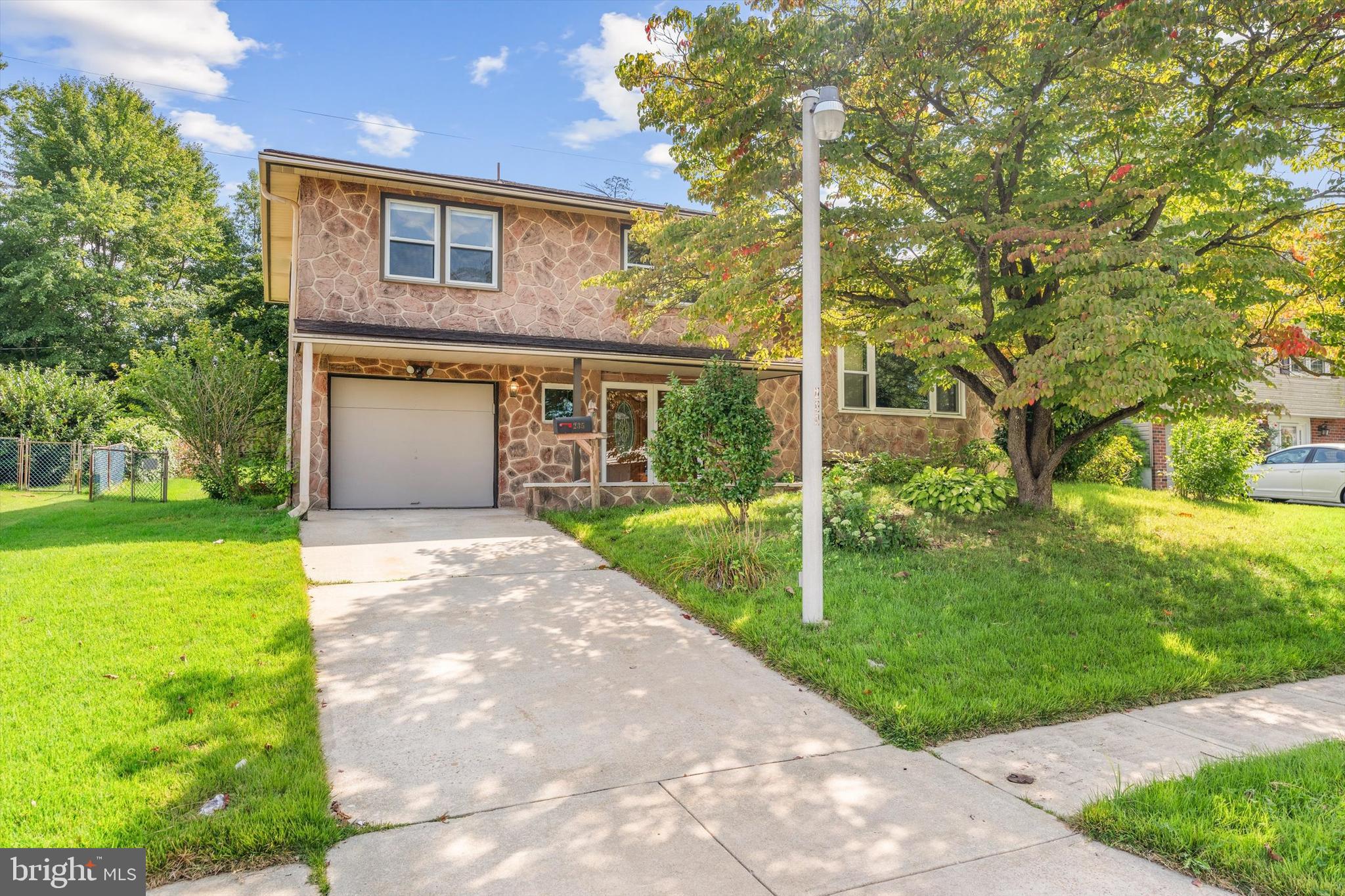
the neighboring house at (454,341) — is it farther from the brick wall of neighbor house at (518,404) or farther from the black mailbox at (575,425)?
the black mailbox at (575,425)

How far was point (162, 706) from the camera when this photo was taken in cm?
383

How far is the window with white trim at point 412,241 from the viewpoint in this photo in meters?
12.0

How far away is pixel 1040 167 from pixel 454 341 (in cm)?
817

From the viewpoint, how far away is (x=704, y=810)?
3.03m

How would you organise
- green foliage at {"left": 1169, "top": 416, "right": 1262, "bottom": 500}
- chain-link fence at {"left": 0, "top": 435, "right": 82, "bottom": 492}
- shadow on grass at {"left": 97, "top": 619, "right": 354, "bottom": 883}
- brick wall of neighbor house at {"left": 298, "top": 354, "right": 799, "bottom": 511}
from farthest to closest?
chain-link fence at {"left": 0, "top": 435, "right": 82, "bottom": 492}
brick wall of neighbor house at {"left": 298, "top": 354, "right": 799, "bottom": 511}
green foliage at {"left": 1169, "top": 416, "right": 1262, "bottom": 500}
shadow on grass at {"left": 97, "top": 619, "right": 354, "bottom": 883}

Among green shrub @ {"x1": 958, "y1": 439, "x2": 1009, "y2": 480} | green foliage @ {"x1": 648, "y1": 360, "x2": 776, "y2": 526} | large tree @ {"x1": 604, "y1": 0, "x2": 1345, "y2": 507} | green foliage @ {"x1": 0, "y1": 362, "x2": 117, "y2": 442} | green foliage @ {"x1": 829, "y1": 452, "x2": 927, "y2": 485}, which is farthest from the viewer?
green foliage @ {"x1": 0, "y1": 362, "x2": 117, "y2": 442}

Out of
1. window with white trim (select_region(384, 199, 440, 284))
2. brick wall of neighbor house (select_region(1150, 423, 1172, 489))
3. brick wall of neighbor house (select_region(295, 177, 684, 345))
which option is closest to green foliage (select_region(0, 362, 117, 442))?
brick wall of neighbor house (select_region(295, 177, 684, 345))

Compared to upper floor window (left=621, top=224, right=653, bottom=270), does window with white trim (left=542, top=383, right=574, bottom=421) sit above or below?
below

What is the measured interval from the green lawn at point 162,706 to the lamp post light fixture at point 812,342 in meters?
3.39

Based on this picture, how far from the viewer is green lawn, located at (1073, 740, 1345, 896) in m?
2.49

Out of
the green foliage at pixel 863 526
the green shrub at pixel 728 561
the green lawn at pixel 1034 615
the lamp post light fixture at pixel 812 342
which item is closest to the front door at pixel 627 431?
the green lawn at pixel 1034 615

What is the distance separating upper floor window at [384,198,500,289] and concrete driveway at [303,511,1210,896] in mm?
7675

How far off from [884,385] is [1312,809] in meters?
13.7

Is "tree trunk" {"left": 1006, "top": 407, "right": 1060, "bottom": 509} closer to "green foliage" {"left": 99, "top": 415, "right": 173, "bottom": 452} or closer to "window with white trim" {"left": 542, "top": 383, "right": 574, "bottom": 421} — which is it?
"window with white trim" {"left": 542, "top": 383, "right": 574, "bottom": 421}
